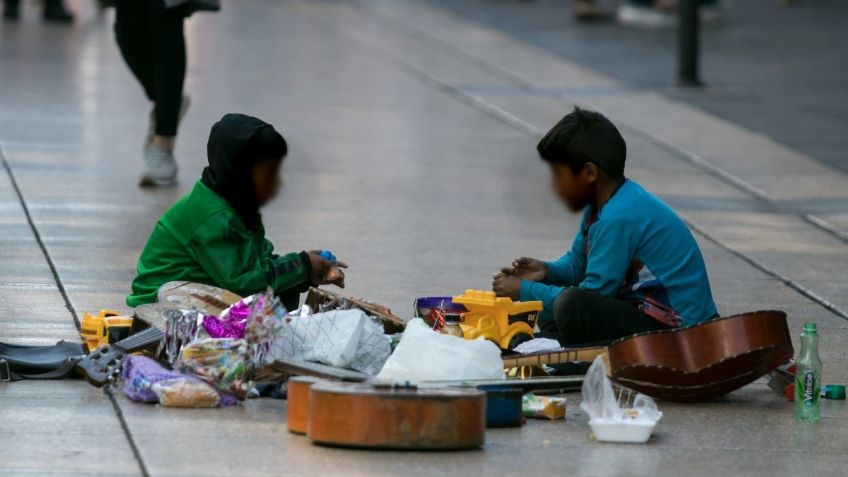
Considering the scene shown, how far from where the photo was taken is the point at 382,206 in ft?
30.0

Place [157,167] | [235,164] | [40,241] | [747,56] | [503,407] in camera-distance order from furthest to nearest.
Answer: [747,56], [157,167], [40,241], [235,164], [503,407]

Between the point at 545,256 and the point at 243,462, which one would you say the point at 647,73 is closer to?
the point at 545,256

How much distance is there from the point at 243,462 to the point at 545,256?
3.68 m

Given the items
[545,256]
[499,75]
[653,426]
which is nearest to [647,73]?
[499,75]

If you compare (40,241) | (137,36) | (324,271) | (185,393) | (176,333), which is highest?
(137,36)

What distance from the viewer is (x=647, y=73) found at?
15070 mm

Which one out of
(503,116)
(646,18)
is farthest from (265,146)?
(646,18)

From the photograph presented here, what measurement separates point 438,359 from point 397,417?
0.58 metres

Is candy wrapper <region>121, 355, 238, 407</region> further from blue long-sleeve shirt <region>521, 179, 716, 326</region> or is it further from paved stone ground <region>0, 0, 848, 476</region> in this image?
blue long-sleeve shirt <region>521, 179, 716, 326</region>

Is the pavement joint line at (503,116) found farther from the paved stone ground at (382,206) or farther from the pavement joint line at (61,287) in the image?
the pavement joint line at (61,287)

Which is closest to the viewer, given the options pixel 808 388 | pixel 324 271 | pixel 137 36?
pixel 808 388

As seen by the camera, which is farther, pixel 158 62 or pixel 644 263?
pixel 158 62

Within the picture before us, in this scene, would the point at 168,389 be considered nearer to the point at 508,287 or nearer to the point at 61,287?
the point at 508,287

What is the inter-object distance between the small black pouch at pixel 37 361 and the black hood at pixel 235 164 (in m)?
0.75
